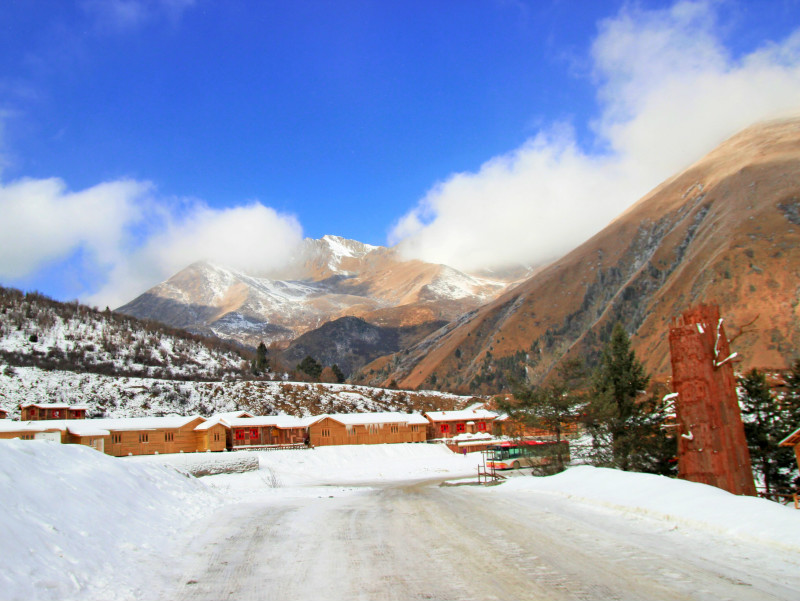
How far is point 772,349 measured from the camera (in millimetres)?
93125

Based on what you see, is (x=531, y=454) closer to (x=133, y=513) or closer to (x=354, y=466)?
(x=354, y=466)

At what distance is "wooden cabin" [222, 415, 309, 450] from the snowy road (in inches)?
1950

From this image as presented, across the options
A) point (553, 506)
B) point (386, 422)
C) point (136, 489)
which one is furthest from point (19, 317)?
point (553, 506)

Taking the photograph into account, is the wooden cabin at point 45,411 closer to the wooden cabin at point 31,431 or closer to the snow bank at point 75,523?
the wooden cabin at point 31,431

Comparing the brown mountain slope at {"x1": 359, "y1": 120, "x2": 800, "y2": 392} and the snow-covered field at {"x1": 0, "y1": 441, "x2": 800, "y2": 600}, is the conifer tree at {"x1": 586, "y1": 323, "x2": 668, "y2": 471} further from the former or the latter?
the brown mountain slope at {"x1": 359, "y1": 120, "x2": 800, "y2": 392}

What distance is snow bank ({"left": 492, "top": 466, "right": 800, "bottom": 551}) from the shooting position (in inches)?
443

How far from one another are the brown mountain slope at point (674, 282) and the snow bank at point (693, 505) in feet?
253

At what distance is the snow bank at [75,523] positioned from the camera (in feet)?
25.6

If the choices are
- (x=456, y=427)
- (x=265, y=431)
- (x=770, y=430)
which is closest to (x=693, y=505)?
(x=770, y=430)

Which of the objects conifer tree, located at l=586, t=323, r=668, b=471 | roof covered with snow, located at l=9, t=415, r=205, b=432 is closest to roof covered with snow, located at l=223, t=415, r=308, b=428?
roof covered with snow, located at l=9, t=415, r=205, b=432

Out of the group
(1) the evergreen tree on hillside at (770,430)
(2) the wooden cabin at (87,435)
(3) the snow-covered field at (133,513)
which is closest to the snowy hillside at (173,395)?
(2) the wooden cabin at (87,435)

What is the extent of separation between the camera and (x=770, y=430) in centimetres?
3088

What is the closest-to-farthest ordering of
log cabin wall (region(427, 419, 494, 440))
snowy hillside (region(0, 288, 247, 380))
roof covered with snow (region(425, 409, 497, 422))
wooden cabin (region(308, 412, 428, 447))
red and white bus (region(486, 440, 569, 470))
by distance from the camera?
red and white bus (region(486, 440, 569, 470)), wooden cabin (region(308, 412, 428, 447)), log cabin wall (region(427, 419, 494, 440)), roof covered with snow (region(425, 409, 497, 422)), snowy hillside (region(0, 288, 247, 380))

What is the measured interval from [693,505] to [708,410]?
374 inches
